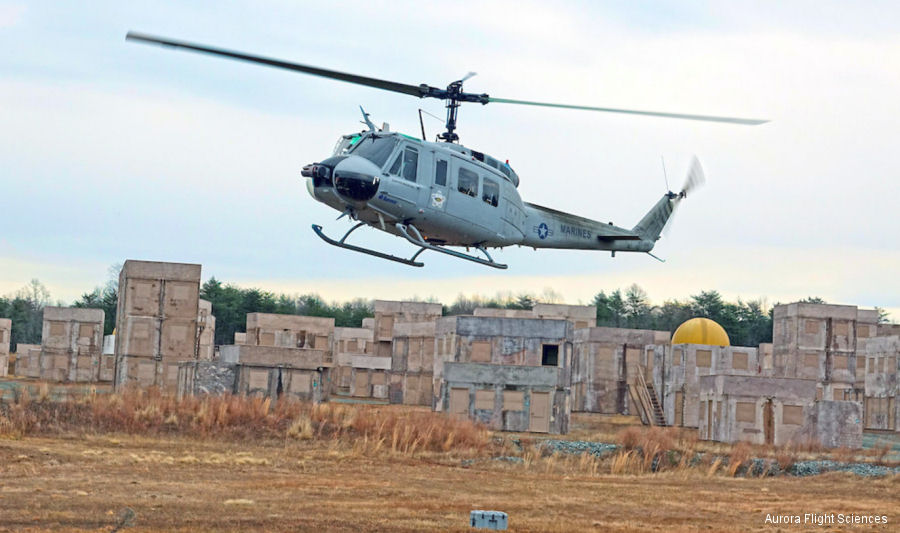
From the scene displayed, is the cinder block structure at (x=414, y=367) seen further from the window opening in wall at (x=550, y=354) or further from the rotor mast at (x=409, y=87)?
the rotor mast at (x=409, y=87)

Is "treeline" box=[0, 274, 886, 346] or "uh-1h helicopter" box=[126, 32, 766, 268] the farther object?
"treeline" box=[0, 274, 886, 346]

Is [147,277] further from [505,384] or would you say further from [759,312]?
[759,312]

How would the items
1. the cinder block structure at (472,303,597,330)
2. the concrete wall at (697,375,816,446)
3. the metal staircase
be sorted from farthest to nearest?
the cinder block structure at (472,303,597,330)
the metal staircase
the concrete wall at (697,375,816,446)

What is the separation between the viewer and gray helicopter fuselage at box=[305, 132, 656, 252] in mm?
23094

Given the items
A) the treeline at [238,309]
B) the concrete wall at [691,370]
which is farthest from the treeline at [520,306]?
the concrete wall at [691,370]

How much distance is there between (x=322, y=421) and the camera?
34.4m

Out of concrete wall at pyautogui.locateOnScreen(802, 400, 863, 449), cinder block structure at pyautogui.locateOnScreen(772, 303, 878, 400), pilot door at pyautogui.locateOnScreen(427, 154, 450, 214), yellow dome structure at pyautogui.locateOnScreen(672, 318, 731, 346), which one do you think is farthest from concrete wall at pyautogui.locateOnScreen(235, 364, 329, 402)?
cinder block structure at pyautogui.locateOnScreen(772, 303, 878, 400)

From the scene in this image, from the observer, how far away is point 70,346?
6844 cm

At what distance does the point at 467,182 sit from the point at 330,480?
22.3 ft

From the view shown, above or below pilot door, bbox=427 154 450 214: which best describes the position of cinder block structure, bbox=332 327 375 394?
below

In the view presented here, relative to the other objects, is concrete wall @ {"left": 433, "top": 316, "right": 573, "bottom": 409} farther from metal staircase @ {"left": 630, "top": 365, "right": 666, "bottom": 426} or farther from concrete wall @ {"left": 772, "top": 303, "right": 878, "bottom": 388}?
concrete wall @ {"left": 772, "top": 303, "right": 878, "bottom": 388}

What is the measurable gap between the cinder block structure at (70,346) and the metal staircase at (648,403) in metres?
31.2

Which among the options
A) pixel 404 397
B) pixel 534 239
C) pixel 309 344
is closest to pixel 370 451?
pixel 534 239

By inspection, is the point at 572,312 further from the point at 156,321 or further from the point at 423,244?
the point at 423,244
